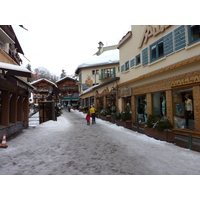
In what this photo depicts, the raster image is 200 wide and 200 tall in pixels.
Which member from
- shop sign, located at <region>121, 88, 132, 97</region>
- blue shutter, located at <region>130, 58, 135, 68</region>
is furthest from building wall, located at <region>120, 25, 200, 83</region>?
shop sign, located at <region>121, 88, 132, 97</region>

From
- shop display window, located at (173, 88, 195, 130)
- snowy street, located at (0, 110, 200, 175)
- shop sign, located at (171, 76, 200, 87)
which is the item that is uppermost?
shop sign, located at (171, 76, 200, 87)

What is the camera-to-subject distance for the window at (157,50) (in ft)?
36.0

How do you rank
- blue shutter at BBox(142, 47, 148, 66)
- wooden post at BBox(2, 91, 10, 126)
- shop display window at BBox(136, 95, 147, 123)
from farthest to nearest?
shop display window at BBox(136, 95, 147, 123)
blue shutter at BBox(142, 47, 148, 66)
wooden post at BBox(2, 91, 10, 126)

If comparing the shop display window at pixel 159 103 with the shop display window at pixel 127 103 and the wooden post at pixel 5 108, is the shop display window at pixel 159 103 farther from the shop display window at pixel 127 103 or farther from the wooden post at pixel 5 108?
the wooden post at pixel 5 108

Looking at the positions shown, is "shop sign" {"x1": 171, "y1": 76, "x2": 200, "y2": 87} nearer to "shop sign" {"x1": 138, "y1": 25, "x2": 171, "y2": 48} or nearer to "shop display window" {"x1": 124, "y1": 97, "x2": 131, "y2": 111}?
"shop sign" {"x1": 138, "y1": 25, "x2": 171, "y2": 48}

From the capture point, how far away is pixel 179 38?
9.24 m

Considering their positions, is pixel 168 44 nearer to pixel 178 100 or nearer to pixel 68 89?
pixel 178 100

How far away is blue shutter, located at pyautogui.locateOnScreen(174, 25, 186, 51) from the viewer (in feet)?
29.4

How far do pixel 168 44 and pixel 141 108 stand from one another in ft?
17.6

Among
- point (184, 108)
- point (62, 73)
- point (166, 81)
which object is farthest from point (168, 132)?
point (62, 73)

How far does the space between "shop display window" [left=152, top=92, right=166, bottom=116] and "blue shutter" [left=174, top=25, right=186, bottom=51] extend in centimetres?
299

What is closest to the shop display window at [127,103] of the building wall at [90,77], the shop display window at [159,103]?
the shop display window at [159,103]

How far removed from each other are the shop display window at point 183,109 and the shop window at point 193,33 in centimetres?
242

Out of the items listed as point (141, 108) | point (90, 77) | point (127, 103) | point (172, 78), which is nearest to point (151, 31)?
point (172, 78)
